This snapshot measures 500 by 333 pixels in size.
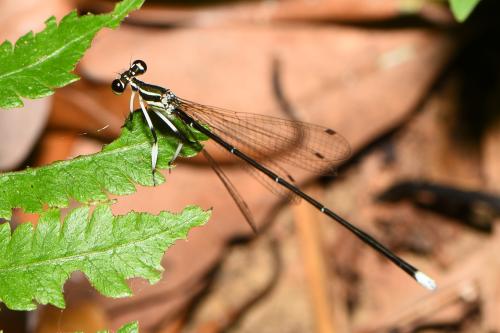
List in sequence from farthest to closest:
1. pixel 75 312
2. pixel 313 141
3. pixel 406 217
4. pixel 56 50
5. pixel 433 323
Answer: pixel 406 217 < pixel 433 323 < pixel 75 312 < pixel 313 141 < pixel 56 50

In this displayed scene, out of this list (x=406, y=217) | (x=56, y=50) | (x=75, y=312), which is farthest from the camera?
(x=406, y=217)

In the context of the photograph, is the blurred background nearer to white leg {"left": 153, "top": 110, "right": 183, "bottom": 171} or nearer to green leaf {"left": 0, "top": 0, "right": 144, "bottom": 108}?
white leg {"left": 153, "top": 110, "right": 183, "bottom": 171}

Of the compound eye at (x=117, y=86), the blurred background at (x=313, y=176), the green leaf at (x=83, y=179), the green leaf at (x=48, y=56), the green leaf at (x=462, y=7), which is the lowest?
the blurred background at (x=313, y=176)

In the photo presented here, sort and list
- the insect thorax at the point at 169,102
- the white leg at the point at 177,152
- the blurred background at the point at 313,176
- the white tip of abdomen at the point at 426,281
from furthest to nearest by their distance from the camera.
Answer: the blurred background at the point at 313,176
the insect thorax at the point at 169,102
the white tip of abdomen at the point at 426,281
the white leg at the point at 177,152

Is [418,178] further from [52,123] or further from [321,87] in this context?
[52,123]

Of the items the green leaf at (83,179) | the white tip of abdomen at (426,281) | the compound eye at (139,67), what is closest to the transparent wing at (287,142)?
the compound eye at (139,67)

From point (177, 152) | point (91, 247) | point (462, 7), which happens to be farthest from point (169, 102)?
point (462, 7)

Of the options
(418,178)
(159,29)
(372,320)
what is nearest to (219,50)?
(159,29)

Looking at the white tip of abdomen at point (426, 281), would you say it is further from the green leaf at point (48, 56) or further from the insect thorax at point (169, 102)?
the green leaf at point (48, 56)
